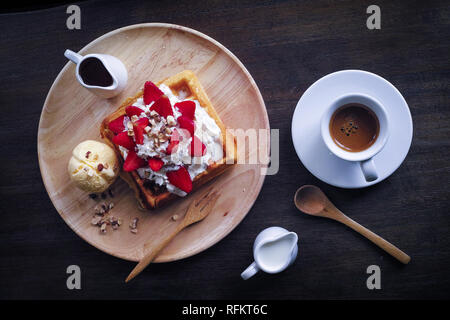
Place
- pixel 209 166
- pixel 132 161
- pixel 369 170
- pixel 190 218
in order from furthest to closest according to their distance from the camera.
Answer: pixel 190 218, pixel 209 166, pixel 132 161, pixel 369 170

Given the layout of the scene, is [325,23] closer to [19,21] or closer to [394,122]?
[394,122]

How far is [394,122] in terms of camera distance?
1.81m

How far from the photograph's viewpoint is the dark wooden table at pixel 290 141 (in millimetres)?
1996

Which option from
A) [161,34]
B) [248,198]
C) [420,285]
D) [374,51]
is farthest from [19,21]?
[420,285]

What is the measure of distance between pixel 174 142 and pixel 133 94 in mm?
537

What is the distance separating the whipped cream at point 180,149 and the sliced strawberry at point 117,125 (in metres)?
0.02

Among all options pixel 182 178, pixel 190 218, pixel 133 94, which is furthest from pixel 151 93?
pixel 190 218

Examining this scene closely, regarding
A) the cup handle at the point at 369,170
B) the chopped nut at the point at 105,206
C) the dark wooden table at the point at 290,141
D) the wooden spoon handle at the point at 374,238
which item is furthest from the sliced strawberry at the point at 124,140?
the wooden spoon handle at the point at 374,238

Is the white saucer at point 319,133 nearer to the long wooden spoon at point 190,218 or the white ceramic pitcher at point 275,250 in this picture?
the white ceramic pitcher at point 275,250

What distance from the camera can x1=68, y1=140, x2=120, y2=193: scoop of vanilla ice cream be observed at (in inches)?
70.4

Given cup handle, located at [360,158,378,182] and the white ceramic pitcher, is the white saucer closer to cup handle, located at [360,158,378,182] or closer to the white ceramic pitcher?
cup handle, located at [360,158,378,182]

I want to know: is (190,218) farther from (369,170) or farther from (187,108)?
(369,170)

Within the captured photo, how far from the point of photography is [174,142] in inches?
65.0
